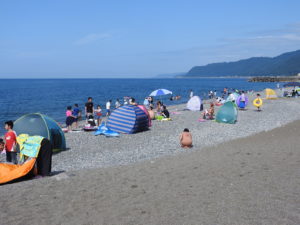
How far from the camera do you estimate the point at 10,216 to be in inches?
216

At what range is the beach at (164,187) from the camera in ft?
17.6

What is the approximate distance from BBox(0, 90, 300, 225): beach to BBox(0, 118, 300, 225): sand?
0.05ft

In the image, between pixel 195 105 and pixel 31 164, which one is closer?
pixel 31 164

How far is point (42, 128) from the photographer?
11.5 m

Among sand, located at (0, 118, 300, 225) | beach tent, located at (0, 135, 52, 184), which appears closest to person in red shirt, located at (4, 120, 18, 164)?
beach tent, located at (0, 135, 52, 184)

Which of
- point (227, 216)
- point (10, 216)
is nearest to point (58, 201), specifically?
point (10, 216)

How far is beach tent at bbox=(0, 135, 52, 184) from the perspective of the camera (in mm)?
7605

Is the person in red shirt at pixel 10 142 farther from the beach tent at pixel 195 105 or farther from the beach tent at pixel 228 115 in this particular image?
the beach tent at pixel 195 105

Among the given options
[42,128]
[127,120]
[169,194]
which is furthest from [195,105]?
[169,194]

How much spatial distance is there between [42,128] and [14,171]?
4.02 meters

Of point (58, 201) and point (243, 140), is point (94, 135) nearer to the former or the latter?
point (243, 140)

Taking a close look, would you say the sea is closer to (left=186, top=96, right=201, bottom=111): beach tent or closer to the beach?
(left=186, top=96, right=201, bottom=111): beach tent

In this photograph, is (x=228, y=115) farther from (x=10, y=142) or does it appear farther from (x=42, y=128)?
(x=10, y=142)

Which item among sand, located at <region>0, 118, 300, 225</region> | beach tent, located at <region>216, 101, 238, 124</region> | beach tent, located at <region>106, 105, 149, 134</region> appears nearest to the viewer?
sand, located at <region>0, 118, 300, 225</region>
